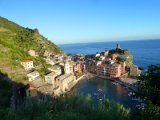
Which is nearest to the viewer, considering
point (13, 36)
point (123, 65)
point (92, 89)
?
point (92, 89)

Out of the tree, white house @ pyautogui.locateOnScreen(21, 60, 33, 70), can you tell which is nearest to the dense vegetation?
the tree

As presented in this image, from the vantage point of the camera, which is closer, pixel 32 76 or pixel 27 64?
pixel 32 76

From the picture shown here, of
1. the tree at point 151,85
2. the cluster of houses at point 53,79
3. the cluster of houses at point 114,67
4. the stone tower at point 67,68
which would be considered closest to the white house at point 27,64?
the cluster of houses at point 53,79

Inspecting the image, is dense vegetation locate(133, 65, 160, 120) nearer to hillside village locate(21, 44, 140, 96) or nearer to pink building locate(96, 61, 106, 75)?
hillside village locate(21, 44, 140, 96)

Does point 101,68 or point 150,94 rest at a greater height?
point 150,94

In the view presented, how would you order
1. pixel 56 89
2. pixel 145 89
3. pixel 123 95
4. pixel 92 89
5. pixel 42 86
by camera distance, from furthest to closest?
pixel 92 89
pixel 123 95
pixel 56 89
pixel 42 86
pixel 145 89

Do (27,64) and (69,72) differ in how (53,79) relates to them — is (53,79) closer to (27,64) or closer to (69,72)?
(27,64)

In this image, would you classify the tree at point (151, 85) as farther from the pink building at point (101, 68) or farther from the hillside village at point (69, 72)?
the pink building at point (101, 68)

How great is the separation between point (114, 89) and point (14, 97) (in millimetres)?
19424

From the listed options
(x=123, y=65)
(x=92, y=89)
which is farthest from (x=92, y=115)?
(x=123, y=65)

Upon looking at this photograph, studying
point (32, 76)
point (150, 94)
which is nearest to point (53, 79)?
point (32, 76)

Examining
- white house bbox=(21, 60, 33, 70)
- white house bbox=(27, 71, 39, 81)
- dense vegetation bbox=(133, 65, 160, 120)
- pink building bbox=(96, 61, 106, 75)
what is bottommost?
pink building bbox=(96, 61, 106, 75)

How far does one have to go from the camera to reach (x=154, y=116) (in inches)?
259

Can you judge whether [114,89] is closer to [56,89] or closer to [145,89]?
[56,89]
